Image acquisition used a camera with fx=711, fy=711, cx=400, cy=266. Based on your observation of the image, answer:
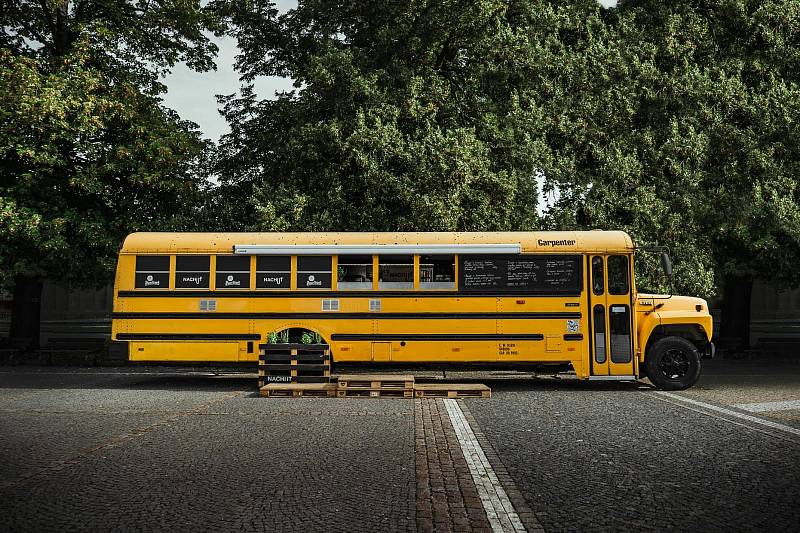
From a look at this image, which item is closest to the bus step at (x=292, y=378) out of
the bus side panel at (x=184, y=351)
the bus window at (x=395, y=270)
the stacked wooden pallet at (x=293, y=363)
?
the stacked wooden pallet at (x=293, y=363)

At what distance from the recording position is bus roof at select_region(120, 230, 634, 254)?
14086 mm

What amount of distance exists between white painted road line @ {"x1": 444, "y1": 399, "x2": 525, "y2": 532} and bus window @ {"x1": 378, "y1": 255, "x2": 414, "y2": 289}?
16.5ft

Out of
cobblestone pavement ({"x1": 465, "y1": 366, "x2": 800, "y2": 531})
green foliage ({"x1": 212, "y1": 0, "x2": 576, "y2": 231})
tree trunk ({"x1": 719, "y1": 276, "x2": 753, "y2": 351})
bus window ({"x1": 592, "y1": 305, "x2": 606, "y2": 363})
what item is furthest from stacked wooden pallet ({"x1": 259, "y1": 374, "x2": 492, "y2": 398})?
tree trunk ({"x1": 719, "y1": 276, "x2": 753, "y2": 351})

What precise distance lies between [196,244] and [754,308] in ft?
122

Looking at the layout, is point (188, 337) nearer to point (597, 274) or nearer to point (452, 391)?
point (452, 391)

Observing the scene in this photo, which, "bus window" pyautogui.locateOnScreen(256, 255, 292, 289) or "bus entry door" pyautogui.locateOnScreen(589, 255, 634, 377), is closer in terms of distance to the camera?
"bus entry door" pyautogui.locateOnScreen(589, 255, 634, 377)

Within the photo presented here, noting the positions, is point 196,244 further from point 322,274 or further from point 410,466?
point 410,466

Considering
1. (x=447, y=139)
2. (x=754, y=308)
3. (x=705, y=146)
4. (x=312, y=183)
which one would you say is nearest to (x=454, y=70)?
(x=447, y=139)

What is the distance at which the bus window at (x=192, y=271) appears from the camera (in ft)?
47.0

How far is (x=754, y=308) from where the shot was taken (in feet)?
138

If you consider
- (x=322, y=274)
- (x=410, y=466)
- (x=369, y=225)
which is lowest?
(x=410, y=466)

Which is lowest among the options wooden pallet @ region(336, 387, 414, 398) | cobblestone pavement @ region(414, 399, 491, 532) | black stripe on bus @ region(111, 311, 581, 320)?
cobblestone pavement @ region(414, 399, 491, 532)

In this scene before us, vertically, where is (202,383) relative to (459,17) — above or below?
below

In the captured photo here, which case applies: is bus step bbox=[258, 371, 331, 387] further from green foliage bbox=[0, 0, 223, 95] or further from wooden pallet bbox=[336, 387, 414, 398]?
green foliage bbox=[0, 0, 223, 95]
